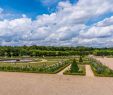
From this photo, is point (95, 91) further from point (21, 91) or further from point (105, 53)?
point (105, 53)

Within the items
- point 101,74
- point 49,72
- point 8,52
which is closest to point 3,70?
point 49,72

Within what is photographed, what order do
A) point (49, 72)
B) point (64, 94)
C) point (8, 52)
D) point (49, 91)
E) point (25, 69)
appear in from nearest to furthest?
1. point (64, 94)
2. point (49, 91)
3. point (49, 72)
4. point (25, 69)
5. point (8, 52)

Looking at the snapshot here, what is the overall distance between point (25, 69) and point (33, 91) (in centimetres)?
1326

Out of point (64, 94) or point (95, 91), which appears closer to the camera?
point (64, 94)

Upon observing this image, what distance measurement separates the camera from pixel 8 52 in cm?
6875

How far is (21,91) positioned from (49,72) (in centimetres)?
1114

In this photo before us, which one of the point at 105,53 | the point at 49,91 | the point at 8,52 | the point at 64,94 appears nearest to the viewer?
the point at 64,94

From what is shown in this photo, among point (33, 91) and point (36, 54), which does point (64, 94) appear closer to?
point (33, 91)

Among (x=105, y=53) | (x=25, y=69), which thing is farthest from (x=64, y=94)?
(x=105, y=53)

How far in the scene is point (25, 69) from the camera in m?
26.5

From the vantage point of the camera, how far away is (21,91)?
43.8 feet

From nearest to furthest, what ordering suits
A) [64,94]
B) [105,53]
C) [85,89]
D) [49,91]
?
1. [64,94]
2. [49,91]
3. [85,89]
4. [105,53]

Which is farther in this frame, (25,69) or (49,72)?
(25,69)

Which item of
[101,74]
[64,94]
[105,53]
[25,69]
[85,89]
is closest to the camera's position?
[64,94]
